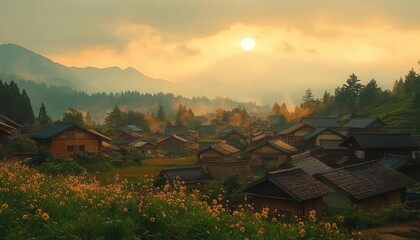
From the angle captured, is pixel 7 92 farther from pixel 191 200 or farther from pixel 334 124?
pixel 191 200

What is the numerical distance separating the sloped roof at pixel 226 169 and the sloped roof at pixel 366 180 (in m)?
10.3

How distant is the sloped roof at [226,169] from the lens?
35.7 metres

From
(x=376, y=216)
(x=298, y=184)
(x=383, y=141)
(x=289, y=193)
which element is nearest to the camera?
(x=289, y=193)

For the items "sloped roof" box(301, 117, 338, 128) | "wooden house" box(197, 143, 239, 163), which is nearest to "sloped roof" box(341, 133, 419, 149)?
"wooden house" box(197, 143, 239, 163)

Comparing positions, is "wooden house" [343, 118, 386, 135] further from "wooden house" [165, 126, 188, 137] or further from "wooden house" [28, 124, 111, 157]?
"wooden house" [28, 124, 111, 157]

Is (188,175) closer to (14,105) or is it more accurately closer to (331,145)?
(331,145)

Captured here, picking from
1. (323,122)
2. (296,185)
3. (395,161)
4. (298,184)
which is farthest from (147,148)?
(296,185)

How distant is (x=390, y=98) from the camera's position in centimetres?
9700

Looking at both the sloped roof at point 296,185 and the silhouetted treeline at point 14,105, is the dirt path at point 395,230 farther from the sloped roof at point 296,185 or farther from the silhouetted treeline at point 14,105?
the silhouetted treeline at point 14,105

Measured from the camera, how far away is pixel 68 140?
159 feet

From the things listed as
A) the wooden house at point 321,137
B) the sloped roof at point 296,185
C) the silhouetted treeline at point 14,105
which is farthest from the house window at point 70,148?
the silhouetted treeline at point 14,105

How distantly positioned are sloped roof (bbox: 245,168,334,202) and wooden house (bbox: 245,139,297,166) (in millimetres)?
31694

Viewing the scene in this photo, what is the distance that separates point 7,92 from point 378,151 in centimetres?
7064

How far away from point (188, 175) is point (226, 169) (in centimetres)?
374
